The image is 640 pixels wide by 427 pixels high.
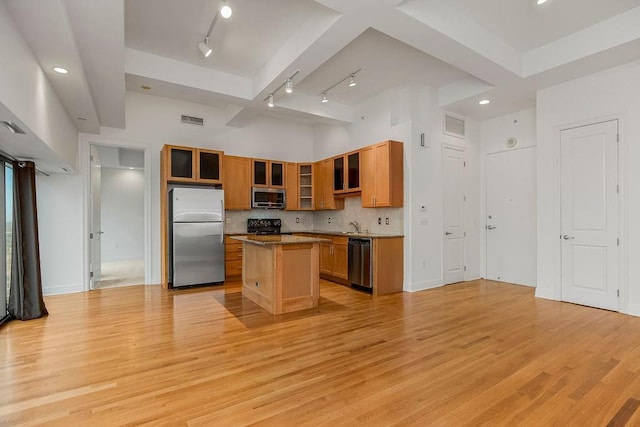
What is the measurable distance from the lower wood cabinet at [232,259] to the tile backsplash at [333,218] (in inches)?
18.5

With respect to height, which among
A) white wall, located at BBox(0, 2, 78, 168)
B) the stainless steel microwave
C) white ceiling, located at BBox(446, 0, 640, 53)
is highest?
white ceiling, located at BBox(446, 0, 640, 53)

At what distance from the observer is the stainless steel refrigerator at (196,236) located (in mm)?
5309

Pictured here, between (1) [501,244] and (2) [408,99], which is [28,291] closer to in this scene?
(2) [408,99]

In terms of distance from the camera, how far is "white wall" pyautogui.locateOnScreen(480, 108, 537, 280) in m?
5.46

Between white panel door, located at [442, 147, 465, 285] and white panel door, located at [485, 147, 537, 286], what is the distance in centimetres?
61

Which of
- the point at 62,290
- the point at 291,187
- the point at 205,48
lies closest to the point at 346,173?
the point at 291,187

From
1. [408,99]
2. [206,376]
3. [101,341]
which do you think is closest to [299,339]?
[206,376]

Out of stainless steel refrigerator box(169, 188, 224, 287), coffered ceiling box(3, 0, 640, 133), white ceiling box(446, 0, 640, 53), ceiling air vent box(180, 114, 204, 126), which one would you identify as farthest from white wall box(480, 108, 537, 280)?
ceiling air vent box(180, 114, 204, 126)

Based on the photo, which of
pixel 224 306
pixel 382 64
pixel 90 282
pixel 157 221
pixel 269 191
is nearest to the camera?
pixel 224 306

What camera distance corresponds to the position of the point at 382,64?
182 inches

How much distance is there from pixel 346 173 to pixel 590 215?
12.2 ft

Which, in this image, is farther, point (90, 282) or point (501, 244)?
point (501, 244)

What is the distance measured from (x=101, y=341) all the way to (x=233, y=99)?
367 centimetres

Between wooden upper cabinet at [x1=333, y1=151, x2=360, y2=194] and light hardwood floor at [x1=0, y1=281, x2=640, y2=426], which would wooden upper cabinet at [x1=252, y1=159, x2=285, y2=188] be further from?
light hardwood floor at [x1=0, y1=281, x2=640, y2=426]
